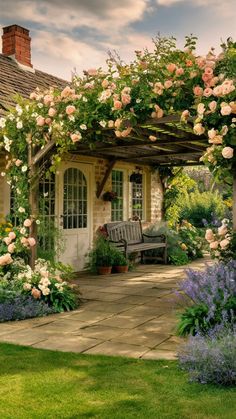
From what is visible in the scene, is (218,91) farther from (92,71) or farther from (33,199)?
(33,199)

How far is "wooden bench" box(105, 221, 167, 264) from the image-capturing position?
34.7 ft

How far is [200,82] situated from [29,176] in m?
3.01

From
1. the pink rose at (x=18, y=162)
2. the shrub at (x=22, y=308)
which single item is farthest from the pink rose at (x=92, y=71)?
the shrub at (x=22, y=308)

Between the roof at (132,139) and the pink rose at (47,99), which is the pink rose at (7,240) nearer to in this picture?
the roof at (132,139)

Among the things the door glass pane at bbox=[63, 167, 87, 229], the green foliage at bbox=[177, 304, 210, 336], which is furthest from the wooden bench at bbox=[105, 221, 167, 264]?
the green foliage at bbox=[177, 304, 210, 336]

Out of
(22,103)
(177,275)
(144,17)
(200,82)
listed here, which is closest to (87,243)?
(177,275)

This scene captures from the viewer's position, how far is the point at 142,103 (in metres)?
5.45

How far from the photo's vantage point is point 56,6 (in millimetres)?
6363

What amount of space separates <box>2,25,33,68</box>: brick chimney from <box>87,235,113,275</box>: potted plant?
497 cm

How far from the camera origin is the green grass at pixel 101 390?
3.20 metres

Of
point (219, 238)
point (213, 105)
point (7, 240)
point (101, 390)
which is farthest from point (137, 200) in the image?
point (101, 390)

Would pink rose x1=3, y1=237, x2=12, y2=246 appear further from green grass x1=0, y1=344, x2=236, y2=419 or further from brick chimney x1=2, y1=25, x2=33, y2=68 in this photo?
brick chimney x1=2, y1=25, x2=33, y2=68

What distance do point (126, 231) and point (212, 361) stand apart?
7.68m

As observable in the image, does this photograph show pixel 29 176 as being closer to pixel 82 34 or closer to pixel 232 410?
pixel 82 34
